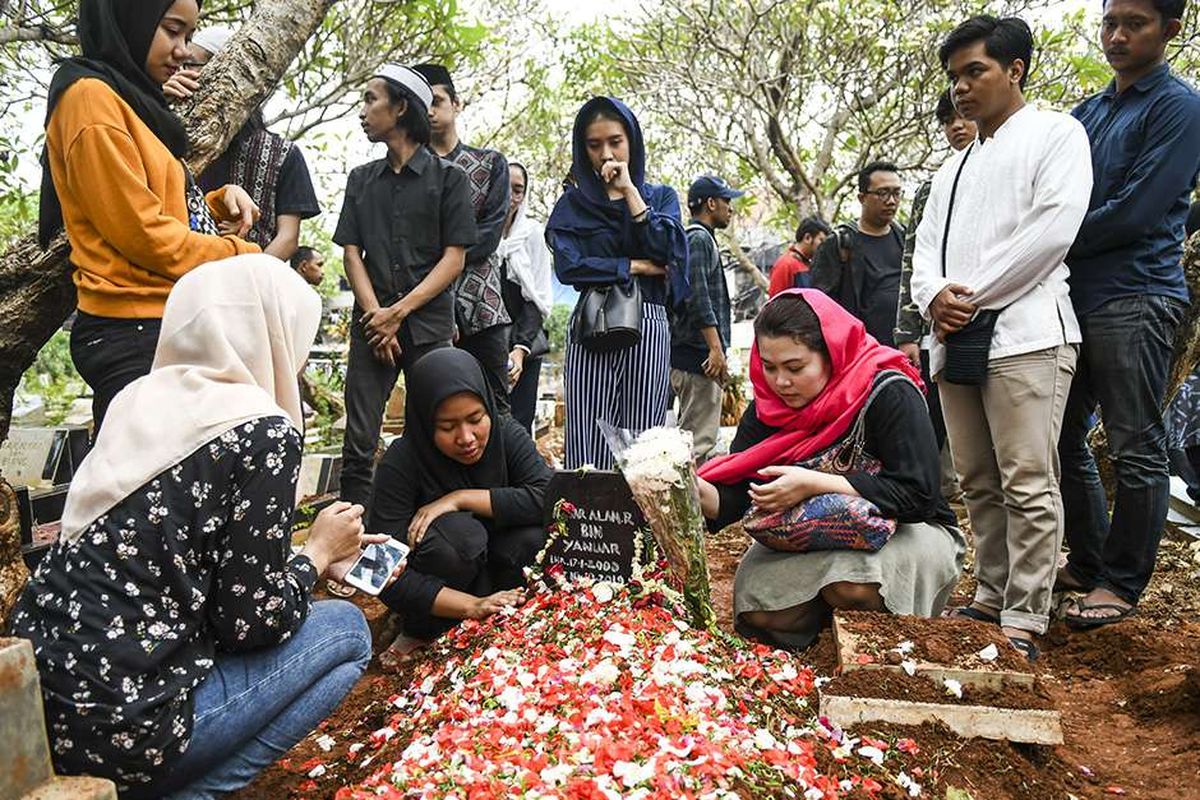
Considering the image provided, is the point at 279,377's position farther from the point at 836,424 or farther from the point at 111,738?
the point at 836,424

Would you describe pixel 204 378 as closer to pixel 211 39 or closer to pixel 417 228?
pixel 417 228

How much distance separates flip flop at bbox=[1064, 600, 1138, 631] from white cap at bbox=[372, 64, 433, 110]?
11.1 feet

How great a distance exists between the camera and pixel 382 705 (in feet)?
9.76

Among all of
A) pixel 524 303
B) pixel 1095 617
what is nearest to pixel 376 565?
pixel 1095 617

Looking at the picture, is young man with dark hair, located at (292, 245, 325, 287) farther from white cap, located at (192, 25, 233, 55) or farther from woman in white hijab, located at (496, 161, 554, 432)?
white cap, located at (192, 25, 233, 55)

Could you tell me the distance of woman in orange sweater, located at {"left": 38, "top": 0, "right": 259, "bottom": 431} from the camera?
275 centimetres

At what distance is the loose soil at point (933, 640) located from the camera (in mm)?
2605

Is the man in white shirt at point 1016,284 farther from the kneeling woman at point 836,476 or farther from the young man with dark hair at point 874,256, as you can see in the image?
the young man with dark hair at point 874,256

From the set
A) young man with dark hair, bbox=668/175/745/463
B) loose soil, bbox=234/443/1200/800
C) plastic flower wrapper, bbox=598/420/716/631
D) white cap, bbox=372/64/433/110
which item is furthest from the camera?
young man with dark hair, bbox=668/175/745/463

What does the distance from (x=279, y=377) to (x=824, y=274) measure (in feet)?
13.5

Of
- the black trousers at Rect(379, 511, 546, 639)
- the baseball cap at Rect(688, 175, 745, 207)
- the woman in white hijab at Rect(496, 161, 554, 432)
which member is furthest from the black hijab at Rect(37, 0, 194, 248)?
the baseball cap at Rect(688, 175, 745, 207)

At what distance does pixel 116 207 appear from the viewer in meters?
2.76

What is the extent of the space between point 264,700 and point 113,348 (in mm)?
1207

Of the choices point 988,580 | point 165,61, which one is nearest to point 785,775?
point 988,580
